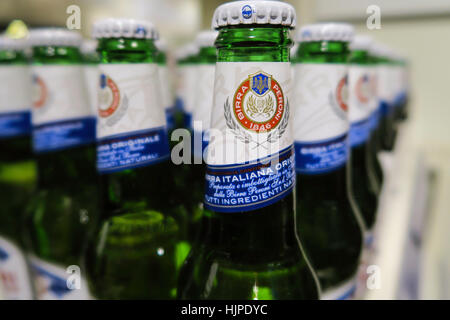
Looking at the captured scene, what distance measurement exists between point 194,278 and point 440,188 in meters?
1.86

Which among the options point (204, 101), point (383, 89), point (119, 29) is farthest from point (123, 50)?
point (383, 89)

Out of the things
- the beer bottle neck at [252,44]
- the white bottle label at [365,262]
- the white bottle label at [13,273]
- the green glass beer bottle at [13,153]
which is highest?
the beer bottle neck at [252,44]

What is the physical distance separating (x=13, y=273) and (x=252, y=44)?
64 cm

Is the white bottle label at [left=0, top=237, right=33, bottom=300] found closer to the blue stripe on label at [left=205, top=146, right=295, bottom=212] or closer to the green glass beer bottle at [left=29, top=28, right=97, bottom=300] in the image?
the green glass beer bottle at [left=29, top=28, right=97, bottom=300]

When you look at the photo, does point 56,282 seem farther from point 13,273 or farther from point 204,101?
point 204,101

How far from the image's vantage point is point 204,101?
55cm

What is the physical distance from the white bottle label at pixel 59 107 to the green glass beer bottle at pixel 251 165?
0.37 meters

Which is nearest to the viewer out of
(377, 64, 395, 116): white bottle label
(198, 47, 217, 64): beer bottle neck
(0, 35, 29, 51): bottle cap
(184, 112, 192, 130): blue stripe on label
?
(198, 47, 217, 64): beer bottle neck

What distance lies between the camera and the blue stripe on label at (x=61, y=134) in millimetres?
671

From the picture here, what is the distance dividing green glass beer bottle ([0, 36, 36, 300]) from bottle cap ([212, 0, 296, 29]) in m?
0.61

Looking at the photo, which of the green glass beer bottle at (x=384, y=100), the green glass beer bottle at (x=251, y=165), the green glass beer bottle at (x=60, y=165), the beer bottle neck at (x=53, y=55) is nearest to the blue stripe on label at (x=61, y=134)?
the green glass beer bottle at (x=60, y=165)

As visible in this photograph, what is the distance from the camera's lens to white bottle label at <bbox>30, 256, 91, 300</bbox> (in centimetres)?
63

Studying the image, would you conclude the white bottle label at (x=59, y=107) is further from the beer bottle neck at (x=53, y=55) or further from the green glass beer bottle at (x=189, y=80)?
the green glass beer bottle at (x=189, y=80)

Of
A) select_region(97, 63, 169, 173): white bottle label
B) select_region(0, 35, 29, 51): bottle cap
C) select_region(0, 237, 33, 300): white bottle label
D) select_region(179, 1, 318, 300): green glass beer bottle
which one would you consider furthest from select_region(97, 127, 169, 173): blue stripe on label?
select_region(0, 35, 29, 51): bottle cap
